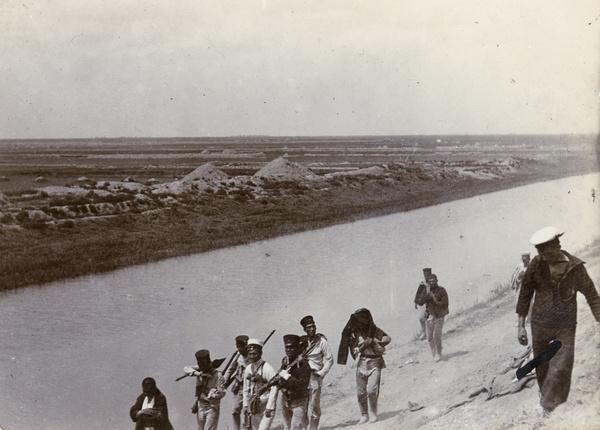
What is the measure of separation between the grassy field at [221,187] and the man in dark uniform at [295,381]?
2384 mm

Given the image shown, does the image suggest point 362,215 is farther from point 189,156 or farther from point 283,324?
point 189,156

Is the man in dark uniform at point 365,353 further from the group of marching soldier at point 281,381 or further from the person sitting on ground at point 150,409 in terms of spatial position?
the person sitting on ground at point 150,409

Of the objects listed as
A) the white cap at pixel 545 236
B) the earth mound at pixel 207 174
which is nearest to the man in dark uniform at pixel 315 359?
the earth mound at pixel 207 174

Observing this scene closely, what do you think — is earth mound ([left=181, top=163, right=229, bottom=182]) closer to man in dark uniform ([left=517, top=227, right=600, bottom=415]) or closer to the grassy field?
the grassy field

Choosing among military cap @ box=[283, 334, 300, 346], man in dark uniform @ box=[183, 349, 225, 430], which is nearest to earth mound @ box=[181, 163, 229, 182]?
man in dark uniform @ box=[183, 349, 225, 430]

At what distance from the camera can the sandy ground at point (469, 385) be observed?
773cm

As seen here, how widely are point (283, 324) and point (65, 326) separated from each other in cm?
305

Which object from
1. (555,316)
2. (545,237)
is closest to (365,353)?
(555,316)

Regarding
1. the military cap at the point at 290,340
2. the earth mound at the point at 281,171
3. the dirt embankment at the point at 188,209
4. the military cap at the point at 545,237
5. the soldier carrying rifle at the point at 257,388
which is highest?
the earth mound at the point at 281,171

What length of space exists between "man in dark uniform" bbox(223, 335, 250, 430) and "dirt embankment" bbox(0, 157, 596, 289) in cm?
193

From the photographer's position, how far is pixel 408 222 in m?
9.73

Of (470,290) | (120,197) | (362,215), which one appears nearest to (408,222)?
(362,215)

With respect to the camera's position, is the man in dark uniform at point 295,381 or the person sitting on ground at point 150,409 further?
the person sitting on ground at point 150,409

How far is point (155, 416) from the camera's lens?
7.52m
